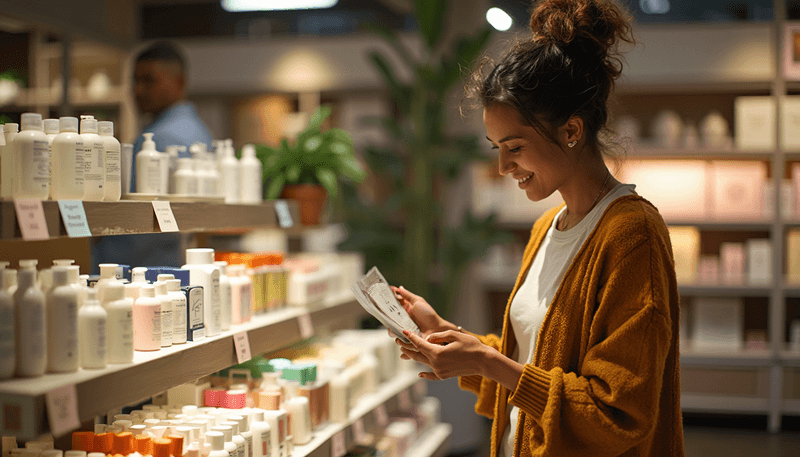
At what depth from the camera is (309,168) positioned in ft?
8.82

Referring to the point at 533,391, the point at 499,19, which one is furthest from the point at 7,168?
the point at 499,19

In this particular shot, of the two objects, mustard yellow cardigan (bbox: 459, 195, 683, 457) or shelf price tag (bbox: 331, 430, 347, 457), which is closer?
mustard yellow cardigan (bbox: 459, 195, 683, 457)

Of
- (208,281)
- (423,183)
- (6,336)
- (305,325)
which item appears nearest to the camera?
(6,336)

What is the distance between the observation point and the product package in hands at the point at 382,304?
4.98 ft

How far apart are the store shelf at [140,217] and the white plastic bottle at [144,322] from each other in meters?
0.15

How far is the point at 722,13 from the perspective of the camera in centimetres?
480

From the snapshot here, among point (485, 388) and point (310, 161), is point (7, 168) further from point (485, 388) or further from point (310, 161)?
point (310, 161)

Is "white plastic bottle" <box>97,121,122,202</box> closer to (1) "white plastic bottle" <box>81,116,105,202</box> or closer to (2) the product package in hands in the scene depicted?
(1) "white plastic bottle" <box>81,116,105,202</box>

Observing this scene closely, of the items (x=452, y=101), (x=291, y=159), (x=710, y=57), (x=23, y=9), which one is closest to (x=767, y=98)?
(x=710, y=57)

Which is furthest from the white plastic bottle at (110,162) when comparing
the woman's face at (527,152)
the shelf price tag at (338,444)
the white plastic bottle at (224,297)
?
the shelf price tag at (338,444)

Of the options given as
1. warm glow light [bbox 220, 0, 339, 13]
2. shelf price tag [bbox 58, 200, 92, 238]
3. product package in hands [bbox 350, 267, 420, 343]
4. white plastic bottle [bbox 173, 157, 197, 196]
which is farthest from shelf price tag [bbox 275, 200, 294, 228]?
warm glow light [bbox 220, 0, 339, 13]

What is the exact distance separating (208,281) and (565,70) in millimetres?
1002

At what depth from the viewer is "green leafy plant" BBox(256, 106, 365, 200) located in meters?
2.63

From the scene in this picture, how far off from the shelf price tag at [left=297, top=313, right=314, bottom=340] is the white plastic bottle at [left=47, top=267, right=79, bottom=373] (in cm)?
102
